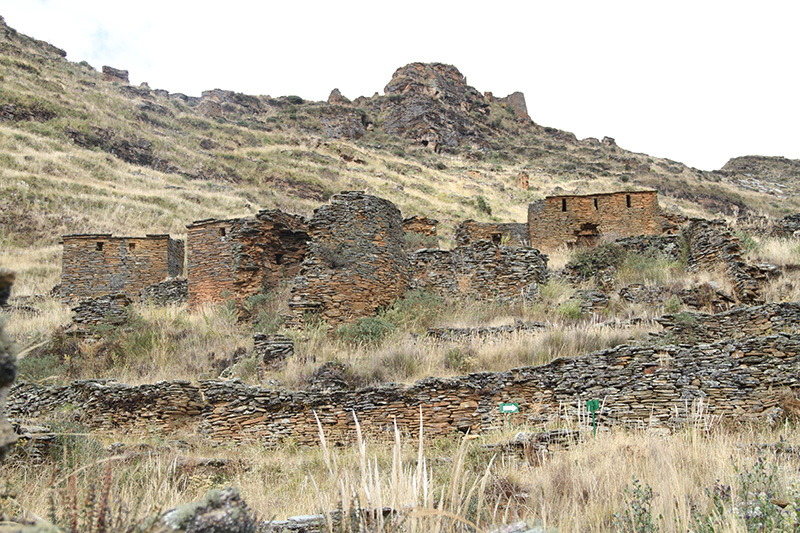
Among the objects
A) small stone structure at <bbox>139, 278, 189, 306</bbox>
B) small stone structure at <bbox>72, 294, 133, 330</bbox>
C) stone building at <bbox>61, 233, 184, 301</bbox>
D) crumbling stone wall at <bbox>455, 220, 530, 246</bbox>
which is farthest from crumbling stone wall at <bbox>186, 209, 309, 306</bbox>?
crumbling stone wall at <bbox>455, 220, 530, 246</bbox>

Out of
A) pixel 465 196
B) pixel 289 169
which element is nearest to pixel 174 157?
pixel 289 169

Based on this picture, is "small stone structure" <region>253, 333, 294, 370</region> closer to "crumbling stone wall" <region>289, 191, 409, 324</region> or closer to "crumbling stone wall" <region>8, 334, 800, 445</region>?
"crumbling stone wall" <region>8, 334, 800, 445</region>

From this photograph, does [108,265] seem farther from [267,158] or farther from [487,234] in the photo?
[267,158]

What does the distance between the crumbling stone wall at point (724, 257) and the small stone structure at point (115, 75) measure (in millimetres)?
75336

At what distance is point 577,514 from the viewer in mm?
3893

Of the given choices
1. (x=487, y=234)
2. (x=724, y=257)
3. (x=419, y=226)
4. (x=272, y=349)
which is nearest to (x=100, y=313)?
(x=272, y=349)

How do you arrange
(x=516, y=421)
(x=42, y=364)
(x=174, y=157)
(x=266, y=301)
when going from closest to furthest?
(x=516, y=421) → (x=42, y=364) → (x=266, y=301) → (x=174, y=157)

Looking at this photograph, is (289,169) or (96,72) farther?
(96,72)

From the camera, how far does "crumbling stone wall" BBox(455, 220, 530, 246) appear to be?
763 inches

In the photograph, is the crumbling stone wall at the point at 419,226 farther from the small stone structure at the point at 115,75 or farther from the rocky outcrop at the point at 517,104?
the rocky outcrop at the point at 517,104

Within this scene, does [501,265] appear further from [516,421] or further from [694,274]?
[516,421]

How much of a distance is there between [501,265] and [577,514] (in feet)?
35.0

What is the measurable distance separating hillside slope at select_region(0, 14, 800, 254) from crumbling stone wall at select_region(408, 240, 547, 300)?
1793 cm

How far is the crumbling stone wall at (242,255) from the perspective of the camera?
14.1m
